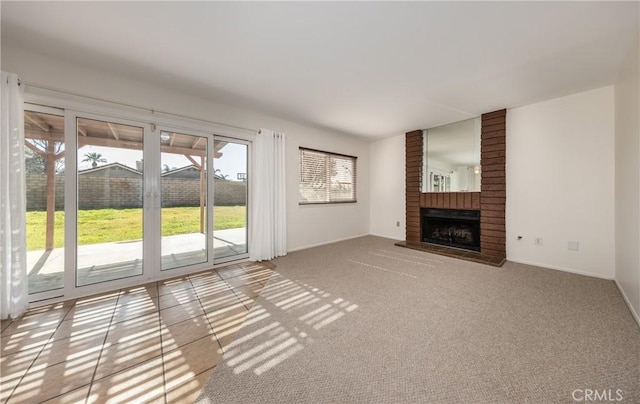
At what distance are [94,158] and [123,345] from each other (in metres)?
2.13

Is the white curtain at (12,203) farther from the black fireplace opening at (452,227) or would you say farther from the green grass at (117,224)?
the black fireplace opening at (452,227)

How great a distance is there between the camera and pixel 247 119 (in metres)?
3.82

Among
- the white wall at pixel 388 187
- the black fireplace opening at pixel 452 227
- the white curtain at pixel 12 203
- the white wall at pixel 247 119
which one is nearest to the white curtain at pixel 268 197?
the white wall at pixel 247 119

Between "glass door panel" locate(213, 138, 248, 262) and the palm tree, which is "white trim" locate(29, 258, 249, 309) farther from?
the palm tree

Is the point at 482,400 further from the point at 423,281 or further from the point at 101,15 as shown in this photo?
the point at 101,15

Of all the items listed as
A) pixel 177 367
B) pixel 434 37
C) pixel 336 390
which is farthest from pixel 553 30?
pixel 177 367

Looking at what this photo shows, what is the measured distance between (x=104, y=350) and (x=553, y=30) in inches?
170

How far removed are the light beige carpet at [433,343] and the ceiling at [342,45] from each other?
2.46 m

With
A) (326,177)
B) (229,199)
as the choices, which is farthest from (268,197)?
(326,177)

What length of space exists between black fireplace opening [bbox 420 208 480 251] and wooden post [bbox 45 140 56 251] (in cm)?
559

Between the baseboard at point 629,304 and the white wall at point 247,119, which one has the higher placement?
the white wall at point 247,119

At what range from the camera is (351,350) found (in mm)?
1656

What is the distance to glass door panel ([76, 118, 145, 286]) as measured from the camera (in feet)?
→ 8.61

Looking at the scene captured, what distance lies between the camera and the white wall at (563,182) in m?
3.04
